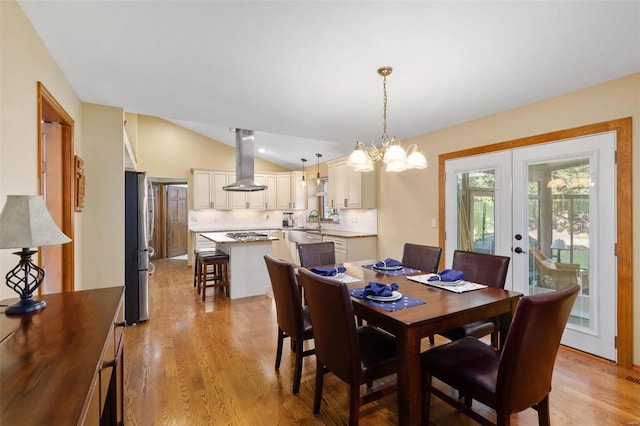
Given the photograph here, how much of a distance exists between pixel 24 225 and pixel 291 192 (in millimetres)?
6490

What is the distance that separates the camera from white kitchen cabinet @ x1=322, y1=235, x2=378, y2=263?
5.05 metres

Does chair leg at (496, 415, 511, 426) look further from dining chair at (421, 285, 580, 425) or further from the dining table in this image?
the dining table

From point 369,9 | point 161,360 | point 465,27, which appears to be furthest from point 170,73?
point 161,360

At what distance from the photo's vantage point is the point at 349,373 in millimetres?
1610

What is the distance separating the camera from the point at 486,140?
3.43m

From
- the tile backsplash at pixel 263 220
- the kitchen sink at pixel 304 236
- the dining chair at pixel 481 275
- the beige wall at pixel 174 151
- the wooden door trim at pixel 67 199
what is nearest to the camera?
the dining chair at pixel 481 275

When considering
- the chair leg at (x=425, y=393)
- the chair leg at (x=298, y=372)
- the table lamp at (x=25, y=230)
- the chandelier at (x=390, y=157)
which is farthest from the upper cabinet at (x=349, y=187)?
the table lamp at (x=25, y=230)

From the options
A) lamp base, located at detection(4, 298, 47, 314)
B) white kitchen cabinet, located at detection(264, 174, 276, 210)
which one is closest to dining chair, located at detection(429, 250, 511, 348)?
lamp base, located at detection(4, 298, 47, 314)

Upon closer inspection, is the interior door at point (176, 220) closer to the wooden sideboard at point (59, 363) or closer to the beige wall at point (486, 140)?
the beige wall at point (486, 140)

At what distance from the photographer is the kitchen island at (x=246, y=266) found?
4.27 m

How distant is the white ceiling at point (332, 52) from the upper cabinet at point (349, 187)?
78.0 inches

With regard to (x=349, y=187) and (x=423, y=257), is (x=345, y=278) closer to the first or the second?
(x=423, y=257)

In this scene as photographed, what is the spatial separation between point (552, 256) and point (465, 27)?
241 cm

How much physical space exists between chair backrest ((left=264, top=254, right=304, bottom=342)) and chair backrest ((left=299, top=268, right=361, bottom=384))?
25cm
